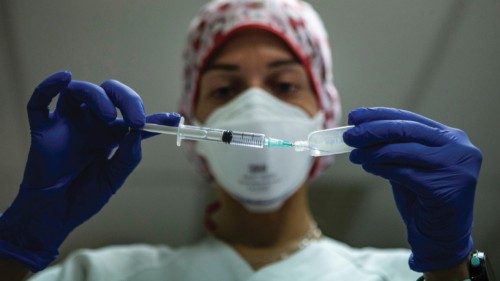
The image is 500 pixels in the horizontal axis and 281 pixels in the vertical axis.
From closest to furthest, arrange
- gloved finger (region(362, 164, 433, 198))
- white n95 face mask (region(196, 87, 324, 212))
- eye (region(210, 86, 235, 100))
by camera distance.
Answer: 1. gloved finger (region(362, 164, 433, 198))
2. white n95 face mask (region(196, 87, 324, 212))
3. eye (region(210, 86, 235, 100))

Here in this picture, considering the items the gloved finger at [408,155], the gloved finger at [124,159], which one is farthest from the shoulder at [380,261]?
the gloved finger at [124,159]

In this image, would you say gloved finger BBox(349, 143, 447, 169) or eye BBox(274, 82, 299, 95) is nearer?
gloved finger BBox(349, 143, 447, 169)

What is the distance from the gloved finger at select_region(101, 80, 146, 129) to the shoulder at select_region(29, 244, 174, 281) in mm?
510

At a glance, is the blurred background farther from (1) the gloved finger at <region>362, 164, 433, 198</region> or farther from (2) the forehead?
(1) the gloved finger at <region>362, 164, 433, 198</region>

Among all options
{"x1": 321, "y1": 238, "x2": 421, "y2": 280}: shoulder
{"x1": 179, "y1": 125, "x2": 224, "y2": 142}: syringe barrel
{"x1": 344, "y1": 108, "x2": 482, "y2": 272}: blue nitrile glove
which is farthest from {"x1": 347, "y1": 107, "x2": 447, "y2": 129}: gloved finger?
{"x1": 321, "y1": 238, "x2": 421, "y2": 280}: shoulder

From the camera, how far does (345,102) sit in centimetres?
159

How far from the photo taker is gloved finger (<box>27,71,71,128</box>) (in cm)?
90

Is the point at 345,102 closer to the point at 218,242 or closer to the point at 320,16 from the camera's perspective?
the point at 320,16

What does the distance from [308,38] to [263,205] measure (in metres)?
0.47

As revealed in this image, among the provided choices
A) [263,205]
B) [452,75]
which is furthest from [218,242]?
[452,75]

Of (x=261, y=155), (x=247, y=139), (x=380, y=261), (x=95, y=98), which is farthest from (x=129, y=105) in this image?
(x=380, y=261)

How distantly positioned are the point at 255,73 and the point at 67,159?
51 centimetres

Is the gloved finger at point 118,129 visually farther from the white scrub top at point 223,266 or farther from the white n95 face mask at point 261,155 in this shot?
the white scrub top at point 223,266

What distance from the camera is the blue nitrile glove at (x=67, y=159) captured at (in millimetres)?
900
